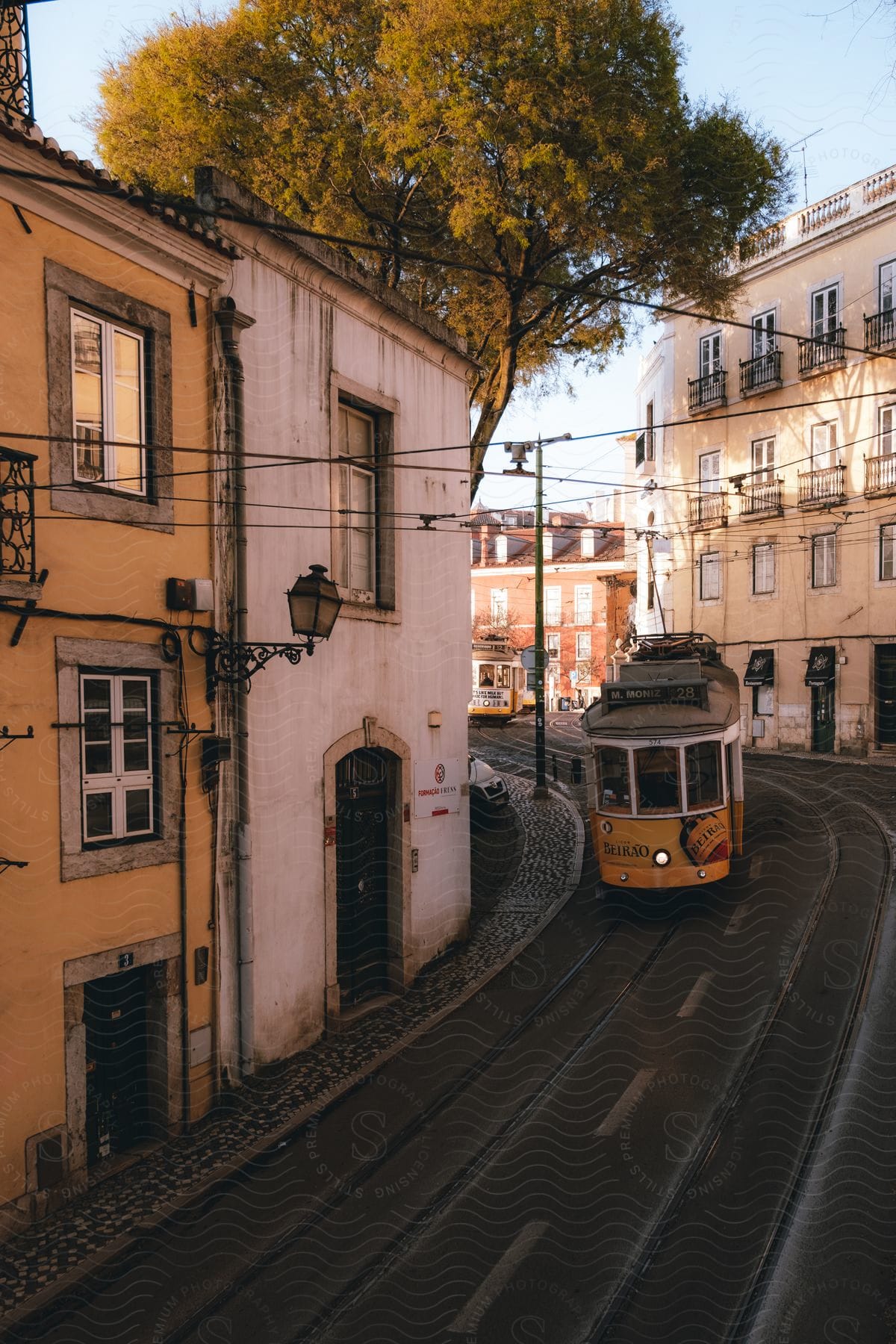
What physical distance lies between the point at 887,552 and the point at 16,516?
26.2 m

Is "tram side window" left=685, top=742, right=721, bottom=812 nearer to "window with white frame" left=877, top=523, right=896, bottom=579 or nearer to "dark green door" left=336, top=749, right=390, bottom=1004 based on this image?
"dark green door" left=336, top=749, right=390, bottom=1004

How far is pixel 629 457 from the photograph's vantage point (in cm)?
4241

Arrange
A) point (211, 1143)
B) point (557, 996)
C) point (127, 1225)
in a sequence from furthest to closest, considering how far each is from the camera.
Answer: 1. point (557, 996)
2. point (211, 1143)
3. point (127, 1225)

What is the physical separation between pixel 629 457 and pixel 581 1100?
36933 mm

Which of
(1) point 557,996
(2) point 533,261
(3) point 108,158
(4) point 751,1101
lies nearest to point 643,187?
Result: (2) point 533,261

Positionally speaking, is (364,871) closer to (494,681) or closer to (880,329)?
(880,329)

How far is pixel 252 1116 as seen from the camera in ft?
28.2

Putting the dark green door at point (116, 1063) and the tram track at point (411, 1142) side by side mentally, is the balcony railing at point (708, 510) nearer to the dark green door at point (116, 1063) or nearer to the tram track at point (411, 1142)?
the tram track at point (411, 1142)

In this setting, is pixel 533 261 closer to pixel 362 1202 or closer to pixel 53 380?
pixel 53 380

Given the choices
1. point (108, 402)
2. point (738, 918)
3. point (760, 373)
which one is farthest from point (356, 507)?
point (760, 373)

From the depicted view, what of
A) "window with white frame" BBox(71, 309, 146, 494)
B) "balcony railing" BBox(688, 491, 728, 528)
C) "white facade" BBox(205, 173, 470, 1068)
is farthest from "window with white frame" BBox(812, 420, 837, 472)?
"window with white frame" BBox(71, 309, 146, 494)

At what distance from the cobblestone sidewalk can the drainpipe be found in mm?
620

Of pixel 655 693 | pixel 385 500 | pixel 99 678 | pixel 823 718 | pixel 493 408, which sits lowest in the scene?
pixel 823 718

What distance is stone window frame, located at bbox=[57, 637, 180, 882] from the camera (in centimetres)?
735
